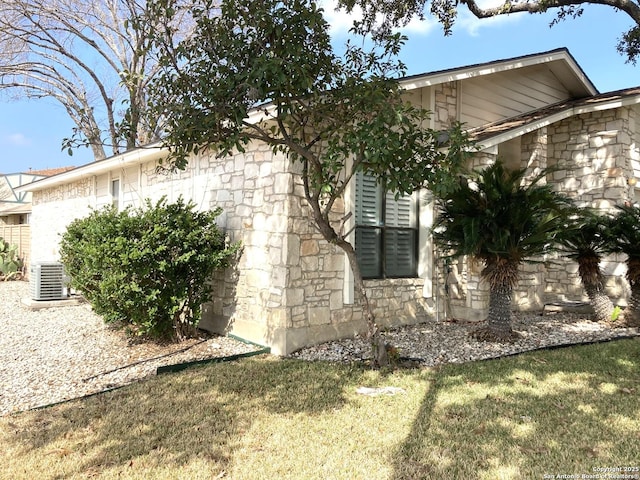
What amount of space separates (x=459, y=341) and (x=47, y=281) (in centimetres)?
867


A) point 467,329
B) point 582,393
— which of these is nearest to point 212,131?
point 582,393

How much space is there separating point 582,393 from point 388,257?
11.9ft

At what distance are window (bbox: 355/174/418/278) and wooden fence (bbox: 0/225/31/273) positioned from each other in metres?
14.5

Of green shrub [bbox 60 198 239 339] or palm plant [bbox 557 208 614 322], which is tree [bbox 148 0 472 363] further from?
palm plant [bbox 557 208 614 322]

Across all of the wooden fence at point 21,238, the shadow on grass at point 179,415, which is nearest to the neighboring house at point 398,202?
the shadow on grass at point 179,415

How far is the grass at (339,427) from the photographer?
313cm

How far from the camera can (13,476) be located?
10.1ft

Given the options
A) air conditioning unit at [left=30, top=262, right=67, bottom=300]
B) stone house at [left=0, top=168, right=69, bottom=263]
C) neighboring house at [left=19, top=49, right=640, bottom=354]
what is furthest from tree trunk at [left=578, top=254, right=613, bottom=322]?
stone house at [left=0, top=168, right=69, bottom=263]

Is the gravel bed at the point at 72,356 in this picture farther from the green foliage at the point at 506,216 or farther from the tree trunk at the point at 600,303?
the tree trunk at the point at 600,303

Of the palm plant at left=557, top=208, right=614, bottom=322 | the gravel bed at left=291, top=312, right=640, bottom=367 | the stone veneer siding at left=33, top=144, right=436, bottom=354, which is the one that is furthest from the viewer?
the palm plant at left=557, top=208, right=614, bottom=322

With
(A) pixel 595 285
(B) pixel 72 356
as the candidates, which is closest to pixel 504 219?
(A) pixel 595 285

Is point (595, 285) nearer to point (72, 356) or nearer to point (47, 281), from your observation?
point (72, 356)

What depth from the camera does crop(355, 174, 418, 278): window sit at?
7.20 m

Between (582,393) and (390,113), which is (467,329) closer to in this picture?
(582,393)
